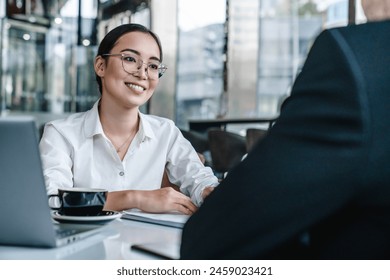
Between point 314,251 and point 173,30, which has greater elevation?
point 173,30

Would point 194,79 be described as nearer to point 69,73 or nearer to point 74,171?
point 69,73

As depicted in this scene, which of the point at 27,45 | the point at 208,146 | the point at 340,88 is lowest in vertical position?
the point at 208,146

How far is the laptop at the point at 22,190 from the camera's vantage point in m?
0.91

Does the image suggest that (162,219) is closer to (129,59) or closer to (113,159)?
(113,159)

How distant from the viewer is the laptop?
905mm

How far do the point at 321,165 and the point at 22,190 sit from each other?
52 centimetres

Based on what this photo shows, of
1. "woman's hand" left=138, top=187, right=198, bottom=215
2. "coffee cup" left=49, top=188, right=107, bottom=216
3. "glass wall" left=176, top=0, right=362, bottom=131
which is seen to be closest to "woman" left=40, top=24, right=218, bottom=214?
"woman's hand" left=138, top=187, right=198, bottom=215

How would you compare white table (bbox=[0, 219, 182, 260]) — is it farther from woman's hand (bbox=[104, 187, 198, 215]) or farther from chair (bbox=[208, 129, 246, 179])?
chair (bbox=[208, 129, 246, 179])

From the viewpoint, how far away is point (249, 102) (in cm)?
902

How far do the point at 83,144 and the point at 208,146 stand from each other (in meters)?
4.07

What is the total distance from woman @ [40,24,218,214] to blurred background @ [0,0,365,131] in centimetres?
598

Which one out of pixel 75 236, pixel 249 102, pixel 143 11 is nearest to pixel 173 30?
pixel 143 11

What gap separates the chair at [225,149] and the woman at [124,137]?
3258 mm

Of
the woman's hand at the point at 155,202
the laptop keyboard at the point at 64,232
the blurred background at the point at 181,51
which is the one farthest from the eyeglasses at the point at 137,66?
the blurred background at the point at 181,51
